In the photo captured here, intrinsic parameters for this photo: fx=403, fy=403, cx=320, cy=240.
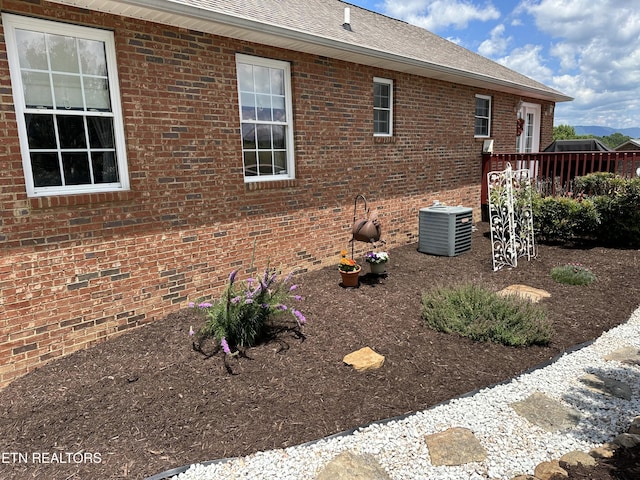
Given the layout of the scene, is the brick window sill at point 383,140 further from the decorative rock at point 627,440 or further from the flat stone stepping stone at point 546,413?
the decorative rock at point 627,440

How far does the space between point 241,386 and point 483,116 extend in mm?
10193

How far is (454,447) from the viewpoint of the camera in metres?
2.82

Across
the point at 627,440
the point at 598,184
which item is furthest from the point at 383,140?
the point at 627,440

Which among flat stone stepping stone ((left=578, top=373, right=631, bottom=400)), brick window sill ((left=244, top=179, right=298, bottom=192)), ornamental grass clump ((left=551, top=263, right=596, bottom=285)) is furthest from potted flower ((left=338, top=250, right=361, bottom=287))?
ornamental grass clump ((left=551, top=263, right=596, bottom=285))

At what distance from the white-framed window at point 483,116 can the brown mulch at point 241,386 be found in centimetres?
668

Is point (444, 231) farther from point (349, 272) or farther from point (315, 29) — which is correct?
point (315, 29)

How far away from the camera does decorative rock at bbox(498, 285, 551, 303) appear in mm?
5527

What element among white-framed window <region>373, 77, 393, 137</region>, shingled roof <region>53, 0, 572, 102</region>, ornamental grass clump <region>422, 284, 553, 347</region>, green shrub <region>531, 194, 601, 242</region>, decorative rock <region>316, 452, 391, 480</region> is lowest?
decorative rock <region>316, 452, 391, 480</region>

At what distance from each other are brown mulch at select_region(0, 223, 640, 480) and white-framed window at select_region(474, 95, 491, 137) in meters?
6.68

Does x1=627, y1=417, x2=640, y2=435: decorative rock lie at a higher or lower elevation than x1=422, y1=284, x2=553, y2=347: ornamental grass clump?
lower

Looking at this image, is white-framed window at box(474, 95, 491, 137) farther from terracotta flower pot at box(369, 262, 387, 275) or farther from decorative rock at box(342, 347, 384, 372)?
decorative rock at box(342, 347, 384, 372)

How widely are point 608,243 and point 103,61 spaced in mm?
9386

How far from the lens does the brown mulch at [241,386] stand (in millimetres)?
2955

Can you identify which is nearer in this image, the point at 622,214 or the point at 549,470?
the point at 549,470
